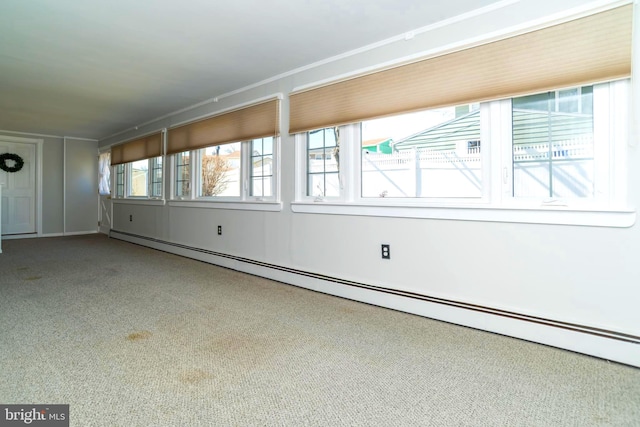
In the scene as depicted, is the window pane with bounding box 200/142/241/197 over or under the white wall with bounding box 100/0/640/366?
over

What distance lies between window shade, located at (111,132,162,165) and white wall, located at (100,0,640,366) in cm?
266

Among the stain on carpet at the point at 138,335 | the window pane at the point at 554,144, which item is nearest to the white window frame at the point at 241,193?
the stain on carpet at the point at 138,335

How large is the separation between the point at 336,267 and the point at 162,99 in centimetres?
342

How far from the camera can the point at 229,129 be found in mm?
4402

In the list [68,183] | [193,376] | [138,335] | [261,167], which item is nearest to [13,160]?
[68,183]

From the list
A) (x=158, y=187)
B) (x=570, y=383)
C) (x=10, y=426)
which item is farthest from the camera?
(x=158, y=187)

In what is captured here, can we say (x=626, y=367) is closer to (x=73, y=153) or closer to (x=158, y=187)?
(x=158, y=187)

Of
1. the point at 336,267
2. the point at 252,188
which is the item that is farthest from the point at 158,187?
Result: the point at 336,267

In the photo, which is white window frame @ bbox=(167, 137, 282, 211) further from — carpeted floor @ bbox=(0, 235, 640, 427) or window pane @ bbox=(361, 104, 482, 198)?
carpeted floor @ bbox=(0, 235, 640, 427)

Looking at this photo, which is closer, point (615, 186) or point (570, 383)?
point (570, 383)

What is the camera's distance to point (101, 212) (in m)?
8.08

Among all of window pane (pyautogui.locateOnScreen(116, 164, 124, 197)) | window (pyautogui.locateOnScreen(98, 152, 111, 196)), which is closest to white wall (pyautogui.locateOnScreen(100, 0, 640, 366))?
window pane (pyautogui.locateOnScreen(116, 164, 124, 197))

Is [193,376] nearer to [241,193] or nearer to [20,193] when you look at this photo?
[241,193]

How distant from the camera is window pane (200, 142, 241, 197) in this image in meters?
4.62
